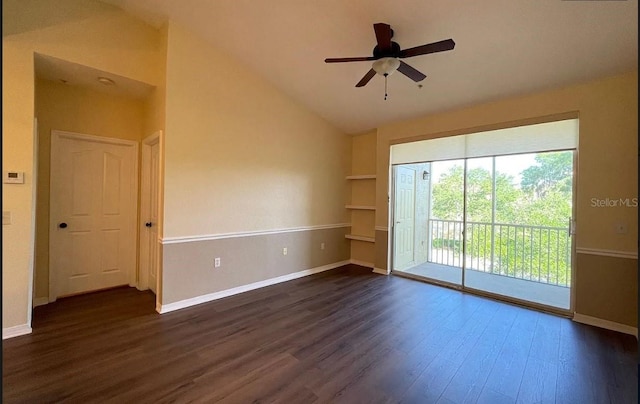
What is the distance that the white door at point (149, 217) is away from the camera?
389cm

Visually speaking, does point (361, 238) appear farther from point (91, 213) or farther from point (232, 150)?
point (91, 213)

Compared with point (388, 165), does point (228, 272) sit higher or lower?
lower

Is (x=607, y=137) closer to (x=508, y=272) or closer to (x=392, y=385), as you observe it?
(x=508, y=272)

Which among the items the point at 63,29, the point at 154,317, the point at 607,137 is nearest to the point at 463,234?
the point at 607,137

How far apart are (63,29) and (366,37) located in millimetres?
3069

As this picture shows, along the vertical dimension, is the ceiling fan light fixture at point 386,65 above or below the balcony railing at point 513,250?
above

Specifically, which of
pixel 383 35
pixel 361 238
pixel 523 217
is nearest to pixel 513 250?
pixel 523 217

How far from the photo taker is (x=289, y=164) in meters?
4.57

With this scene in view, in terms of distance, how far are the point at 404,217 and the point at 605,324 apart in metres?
2.82

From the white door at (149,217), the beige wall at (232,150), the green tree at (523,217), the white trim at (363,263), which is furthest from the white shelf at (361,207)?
the white door at (149,217)

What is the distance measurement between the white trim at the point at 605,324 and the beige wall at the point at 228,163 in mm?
3503

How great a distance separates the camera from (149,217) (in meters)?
4.02

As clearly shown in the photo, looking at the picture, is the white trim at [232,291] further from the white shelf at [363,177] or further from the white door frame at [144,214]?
the white shelf at [363,177]

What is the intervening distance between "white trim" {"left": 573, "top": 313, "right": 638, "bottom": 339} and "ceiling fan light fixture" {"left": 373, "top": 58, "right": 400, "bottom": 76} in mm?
3356
